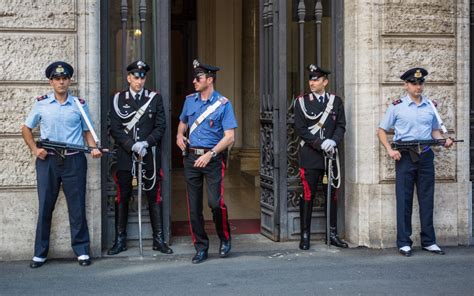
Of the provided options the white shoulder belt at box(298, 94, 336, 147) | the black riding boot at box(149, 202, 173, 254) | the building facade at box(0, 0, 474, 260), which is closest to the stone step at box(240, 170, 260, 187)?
the building facade at box(0, 0, 474, 260)

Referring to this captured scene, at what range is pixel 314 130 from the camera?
9.35m

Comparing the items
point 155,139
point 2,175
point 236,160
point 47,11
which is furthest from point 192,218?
point 236,160

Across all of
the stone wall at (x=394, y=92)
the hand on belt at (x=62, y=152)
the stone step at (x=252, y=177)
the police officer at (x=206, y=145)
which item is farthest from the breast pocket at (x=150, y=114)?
the stone step at (x=252, y=177)

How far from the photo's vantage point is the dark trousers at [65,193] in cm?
846

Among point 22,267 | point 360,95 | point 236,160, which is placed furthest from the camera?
point 236,160

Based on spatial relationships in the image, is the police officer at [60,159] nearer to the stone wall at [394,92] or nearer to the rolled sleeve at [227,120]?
the rolled sleeve at [227,120]

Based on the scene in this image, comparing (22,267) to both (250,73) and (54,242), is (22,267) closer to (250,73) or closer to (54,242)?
(54,242)

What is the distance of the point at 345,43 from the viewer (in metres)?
9.78

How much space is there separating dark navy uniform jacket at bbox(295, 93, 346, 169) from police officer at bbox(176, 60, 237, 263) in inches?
39.6

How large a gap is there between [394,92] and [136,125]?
2960 mm

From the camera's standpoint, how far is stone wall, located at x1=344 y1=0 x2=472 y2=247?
31.0 feet

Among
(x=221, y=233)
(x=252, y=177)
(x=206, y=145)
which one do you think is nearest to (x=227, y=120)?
(x=206, y=145)

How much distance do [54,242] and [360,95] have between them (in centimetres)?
378

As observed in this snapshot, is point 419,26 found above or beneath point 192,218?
above
